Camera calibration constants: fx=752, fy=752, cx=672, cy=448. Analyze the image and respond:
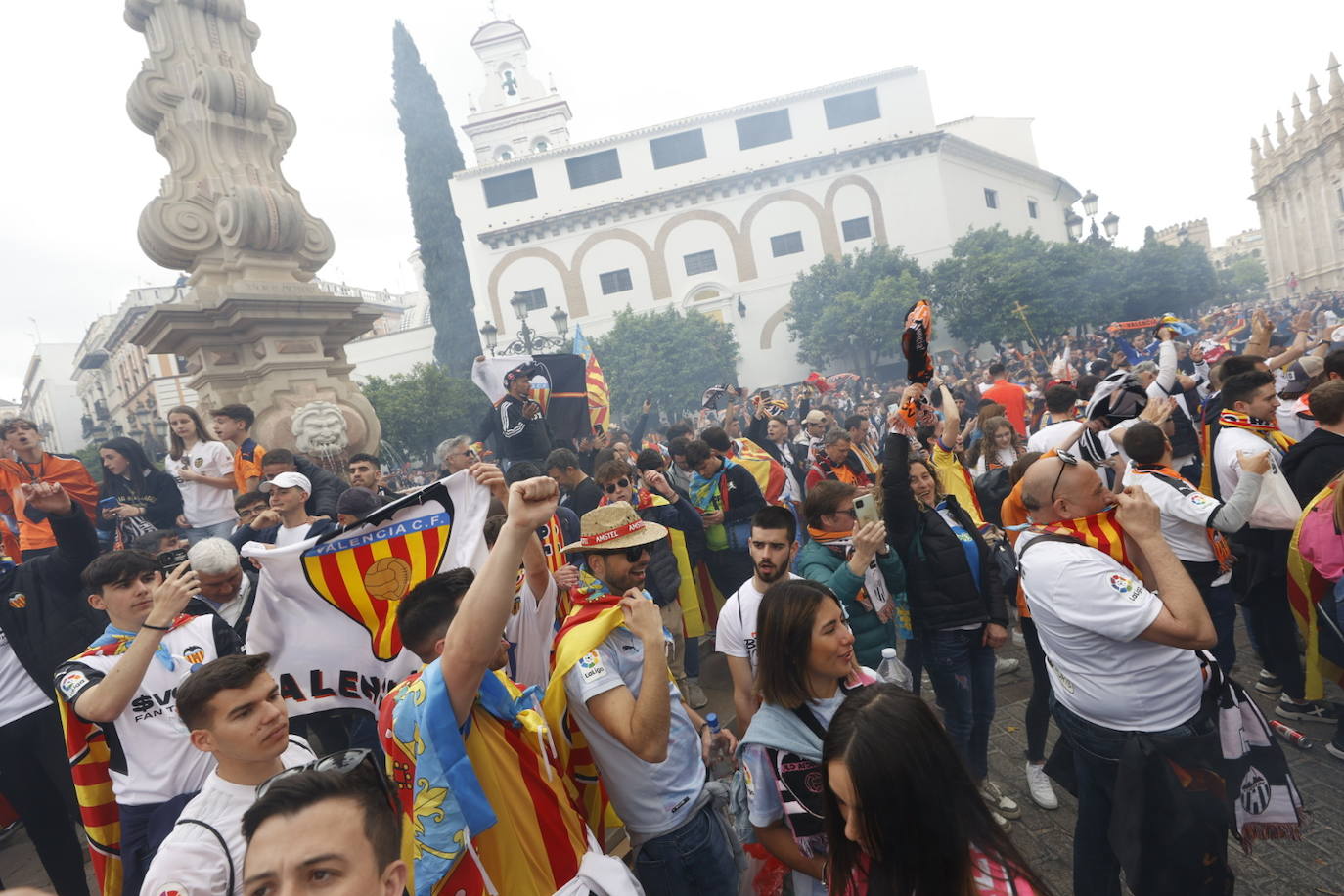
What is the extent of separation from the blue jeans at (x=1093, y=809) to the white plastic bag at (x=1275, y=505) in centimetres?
193

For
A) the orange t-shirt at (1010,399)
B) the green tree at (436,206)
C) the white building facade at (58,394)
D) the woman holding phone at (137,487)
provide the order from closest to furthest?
the woman holding phone at (137,487) → the orange t-shirt at (1010,399) → the green tree at (436,206) → the white building facade at (58,394)

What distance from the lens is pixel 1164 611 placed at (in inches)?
95.7

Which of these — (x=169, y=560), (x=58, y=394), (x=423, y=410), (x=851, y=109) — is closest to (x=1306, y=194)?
(x=851, y=109)

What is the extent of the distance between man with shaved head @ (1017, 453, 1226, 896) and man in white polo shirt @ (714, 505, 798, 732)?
0.96 m

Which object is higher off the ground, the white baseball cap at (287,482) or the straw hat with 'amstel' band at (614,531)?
the white baseball cap at (287,482)

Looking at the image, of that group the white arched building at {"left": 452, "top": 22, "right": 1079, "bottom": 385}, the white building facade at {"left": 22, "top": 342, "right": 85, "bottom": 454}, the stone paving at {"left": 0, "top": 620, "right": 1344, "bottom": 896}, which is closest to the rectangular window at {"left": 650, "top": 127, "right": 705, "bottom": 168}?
the white arched building at {"left": 452, "top": 22, "right": 1079, "bottom": 385}

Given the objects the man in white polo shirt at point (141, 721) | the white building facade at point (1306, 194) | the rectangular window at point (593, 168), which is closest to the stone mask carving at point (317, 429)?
the man in white polo shirt at point (141, 721)

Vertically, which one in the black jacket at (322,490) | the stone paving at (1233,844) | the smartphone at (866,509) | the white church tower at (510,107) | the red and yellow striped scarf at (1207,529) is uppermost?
the white church tower at (510,107)

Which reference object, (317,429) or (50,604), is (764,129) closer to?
(317,429)

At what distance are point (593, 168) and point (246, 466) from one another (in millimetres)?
37632

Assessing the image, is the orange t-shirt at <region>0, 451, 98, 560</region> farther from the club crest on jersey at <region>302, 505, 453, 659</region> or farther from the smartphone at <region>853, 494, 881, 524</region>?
the smartphone at <region>853, 494, 881, 524</region>

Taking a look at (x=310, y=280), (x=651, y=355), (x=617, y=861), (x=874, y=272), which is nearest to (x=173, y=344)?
(x=310, y=280)

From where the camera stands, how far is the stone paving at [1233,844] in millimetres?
3039

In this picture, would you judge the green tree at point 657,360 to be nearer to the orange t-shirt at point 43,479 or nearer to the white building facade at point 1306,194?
the orange t-shirt at point 43,479
